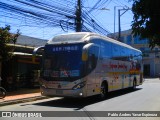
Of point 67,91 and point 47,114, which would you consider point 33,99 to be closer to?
point 67,91

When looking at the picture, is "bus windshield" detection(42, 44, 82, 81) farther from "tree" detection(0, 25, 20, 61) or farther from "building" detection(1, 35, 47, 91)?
"building" detection(1, 35, 47, 91)

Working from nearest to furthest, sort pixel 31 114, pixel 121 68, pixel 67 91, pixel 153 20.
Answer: pixel 153 20 < pixel 31 114 < pixel 67 91 < pixel 121 68

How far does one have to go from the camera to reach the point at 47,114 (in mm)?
11742

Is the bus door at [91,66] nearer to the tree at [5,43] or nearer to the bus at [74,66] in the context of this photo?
the bus at [74,66]

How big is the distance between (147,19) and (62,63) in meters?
8.20

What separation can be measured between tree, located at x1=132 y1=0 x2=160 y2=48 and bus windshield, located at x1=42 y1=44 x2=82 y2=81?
724 centimetres

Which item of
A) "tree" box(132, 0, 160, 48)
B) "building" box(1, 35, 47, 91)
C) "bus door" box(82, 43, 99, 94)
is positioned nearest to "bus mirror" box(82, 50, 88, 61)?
"bus door" box(82, 43, 99, 94)

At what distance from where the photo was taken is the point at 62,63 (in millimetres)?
15125

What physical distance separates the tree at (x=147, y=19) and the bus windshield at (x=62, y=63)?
23.7 ft

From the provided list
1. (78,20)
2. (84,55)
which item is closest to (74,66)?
(84,55)

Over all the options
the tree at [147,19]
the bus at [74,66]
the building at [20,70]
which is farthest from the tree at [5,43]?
the tree at [147,19]

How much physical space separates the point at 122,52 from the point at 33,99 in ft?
24.7

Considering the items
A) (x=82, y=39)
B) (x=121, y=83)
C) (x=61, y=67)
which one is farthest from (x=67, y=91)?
(x=121, y=83)

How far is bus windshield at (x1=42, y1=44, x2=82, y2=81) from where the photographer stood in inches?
583
